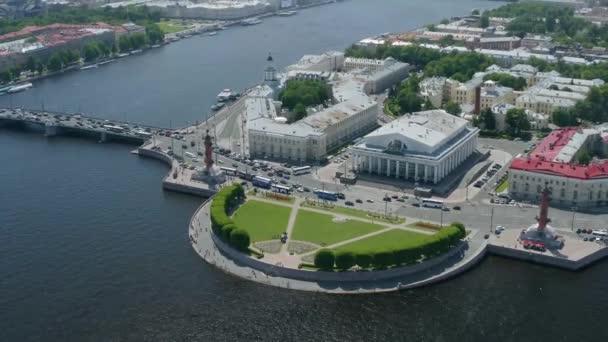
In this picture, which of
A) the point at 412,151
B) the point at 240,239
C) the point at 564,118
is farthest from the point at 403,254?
the point at 564,118

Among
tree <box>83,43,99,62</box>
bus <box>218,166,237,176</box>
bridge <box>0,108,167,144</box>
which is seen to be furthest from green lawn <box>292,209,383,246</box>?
tree <box>83,43,99,62</box>

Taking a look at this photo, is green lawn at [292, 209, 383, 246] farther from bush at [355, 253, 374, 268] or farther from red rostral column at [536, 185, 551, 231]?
red rostral column at [536, 185, 551, 231]

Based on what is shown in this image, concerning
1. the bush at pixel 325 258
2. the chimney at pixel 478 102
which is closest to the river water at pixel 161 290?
the bush at pixel 325 258

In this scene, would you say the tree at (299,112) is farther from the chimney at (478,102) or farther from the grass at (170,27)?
the grass at (170,27)

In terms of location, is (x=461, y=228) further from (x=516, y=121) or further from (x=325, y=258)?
(x=516, y=121)

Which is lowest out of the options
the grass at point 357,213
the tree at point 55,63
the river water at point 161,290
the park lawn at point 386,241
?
the river water at point 161,290
